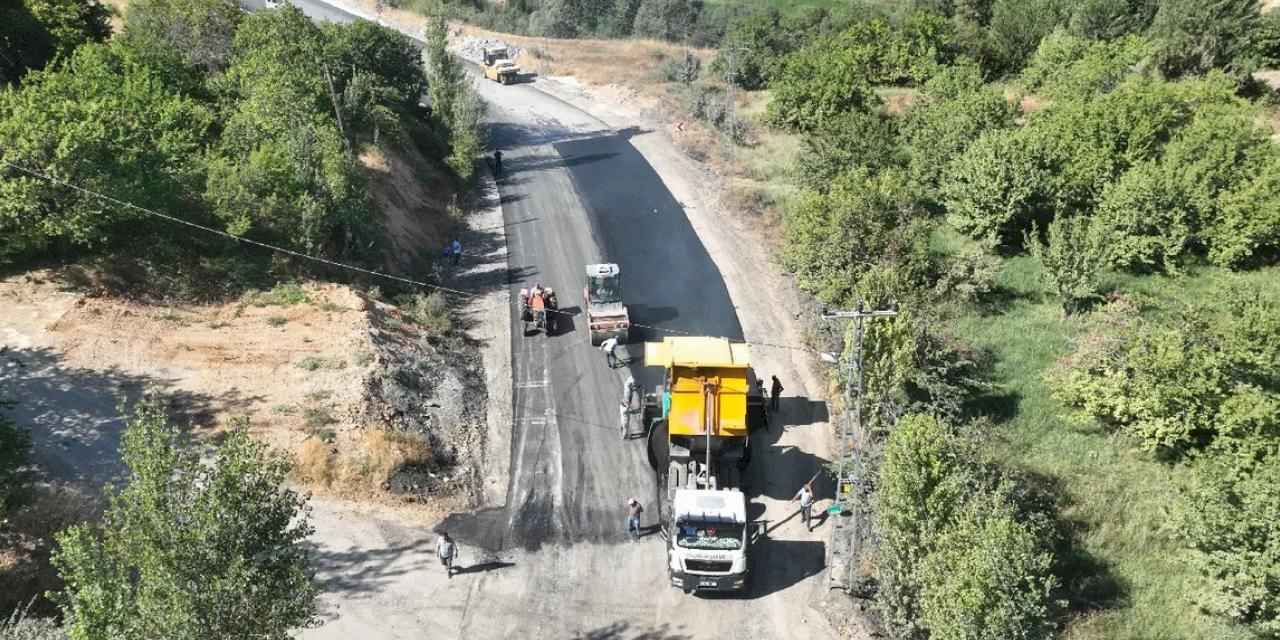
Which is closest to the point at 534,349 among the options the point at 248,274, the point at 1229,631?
the point at 248,274

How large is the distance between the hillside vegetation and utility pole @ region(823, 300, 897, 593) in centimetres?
57

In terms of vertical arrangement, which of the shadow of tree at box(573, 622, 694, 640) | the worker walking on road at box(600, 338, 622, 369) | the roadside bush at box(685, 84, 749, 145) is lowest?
the shadow of tree at box(573, 622, 694, 640)

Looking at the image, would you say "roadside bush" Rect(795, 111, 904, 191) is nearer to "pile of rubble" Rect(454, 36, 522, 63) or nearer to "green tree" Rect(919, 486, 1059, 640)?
"green tree" Rect(919, 486, 1059, 640)

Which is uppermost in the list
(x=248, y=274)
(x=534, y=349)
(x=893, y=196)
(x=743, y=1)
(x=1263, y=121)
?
(x=743, y=1)

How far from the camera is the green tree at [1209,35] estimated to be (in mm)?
50312

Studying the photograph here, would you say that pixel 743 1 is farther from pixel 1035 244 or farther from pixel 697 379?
pixel 697 379

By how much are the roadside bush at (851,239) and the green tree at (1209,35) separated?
97.9 feet

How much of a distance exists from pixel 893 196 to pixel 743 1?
67.6m

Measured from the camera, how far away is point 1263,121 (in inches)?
1786

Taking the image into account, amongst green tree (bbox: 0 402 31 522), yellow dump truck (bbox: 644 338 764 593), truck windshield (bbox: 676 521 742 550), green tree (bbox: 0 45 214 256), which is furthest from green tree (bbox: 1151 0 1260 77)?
green tree (bbox: 0 402 31 522)

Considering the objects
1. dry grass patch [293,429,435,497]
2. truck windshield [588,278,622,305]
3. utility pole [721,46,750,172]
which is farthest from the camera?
utility pole [721,46,750,172]

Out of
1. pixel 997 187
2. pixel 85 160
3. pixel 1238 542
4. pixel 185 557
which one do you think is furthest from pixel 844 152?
pixel 185 557

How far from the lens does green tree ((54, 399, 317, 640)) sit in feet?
40.8

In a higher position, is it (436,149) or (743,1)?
(743,1)
